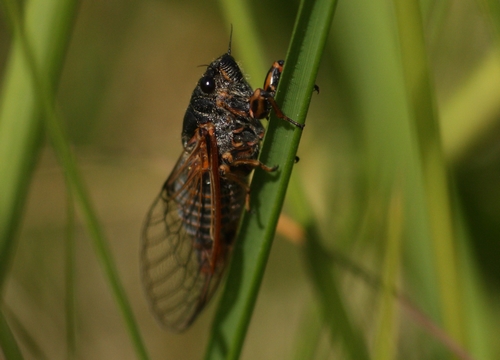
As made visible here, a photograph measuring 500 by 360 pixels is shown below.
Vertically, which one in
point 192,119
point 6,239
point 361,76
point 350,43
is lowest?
point 6,239

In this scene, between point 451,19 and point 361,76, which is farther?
point 451,19

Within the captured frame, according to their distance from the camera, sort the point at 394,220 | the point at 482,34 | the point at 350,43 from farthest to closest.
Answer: the point at 482,34 → the point at 350,43 → the point at 394,220

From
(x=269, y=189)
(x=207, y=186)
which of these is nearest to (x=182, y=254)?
(x=207, y=186)

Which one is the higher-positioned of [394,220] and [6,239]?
[394,220]

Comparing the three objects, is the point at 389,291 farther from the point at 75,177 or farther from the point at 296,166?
the point at 75,177

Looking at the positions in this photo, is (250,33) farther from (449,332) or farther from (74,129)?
(74,129)

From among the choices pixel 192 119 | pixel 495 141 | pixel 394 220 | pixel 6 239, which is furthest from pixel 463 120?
pixel 6 239

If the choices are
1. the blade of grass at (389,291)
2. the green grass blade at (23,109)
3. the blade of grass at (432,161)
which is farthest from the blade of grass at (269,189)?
the green grass blade at (23,109)

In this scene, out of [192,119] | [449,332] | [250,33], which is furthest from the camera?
[192,119]
